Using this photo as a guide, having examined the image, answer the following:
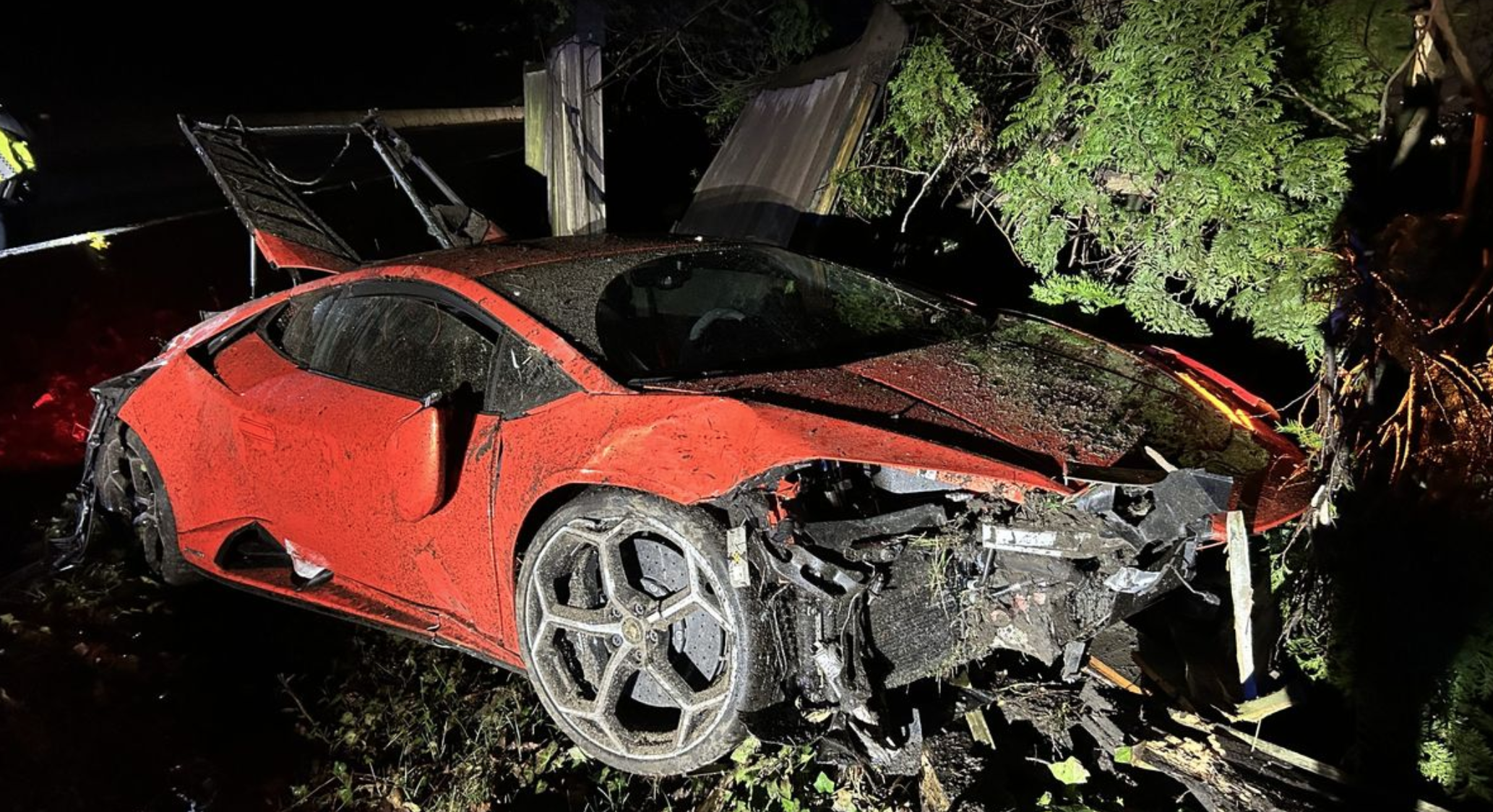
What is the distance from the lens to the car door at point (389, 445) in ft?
8.64

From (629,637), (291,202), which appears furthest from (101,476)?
(629,637)

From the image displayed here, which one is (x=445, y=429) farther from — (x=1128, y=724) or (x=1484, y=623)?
(x=1484, y=623)

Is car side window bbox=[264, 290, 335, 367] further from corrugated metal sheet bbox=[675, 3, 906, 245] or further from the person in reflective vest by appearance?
the person in reflective vest

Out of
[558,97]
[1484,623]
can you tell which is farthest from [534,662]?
[558,97]

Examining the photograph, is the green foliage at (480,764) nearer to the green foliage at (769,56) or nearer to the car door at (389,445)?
Answer: the car door at (389,445)

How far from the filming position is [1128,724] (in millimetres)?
2764

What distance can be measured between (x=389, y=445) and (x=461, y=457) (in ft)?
0.89

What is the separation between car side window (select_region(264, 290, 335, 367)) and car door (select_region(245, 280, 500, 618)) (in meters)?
0.02

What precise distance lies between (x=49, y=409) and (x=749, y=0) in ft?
18.4

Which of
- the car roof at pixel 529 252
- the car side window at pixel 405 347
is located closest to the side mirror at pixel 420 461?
the car side window at pixel 405 347

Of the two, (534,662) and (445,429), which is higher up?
(445,429)

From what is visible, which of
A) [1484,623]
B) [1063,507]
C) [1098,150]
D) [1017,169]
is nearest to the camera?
[1063,507]

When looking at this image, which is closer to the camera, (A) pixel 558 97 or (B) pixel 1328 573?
(B) pixel 1328 573

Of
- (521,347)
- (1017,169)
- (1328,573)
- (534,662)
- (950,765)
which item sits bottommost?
(950,765)
